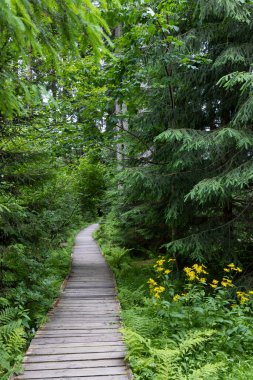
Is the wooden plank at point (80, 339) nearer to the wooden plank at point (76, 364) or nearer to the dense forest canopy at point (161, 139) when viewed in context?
the dense forest canopy at point (161, 139)

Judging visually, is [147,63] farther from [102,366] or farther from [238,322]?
[102,366]

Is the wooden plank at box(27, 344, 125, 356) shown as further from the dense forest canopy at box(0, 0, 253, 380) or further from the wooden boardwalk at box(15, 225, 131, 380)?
the dense forest canopy at box(0, 0, 253, 380)

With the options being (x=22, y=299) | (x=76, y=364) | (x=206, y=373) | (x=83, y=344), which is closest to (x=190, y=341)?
(x=206, y=373)

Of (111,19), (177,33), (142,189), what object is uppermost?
(177,33)

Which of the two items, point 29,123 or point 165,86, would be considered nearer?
point 29,123

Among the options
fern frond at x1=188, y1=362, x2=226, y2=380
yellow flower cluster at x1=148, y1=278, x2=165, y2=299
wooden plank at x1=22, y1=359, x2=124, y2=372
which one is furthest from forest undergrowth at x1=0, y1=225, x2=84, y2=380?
fern frond at x1=188, y1=362, x2=226, y2=380

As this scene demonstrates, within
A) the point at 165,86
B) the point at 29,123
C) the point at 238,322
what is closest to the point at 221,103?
the point at 165,86

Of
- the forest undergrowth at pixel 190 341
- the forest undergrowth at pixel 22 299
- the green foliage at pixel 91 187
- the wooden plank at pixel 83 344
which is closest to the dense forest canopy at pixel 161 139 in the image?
the forest undergrowth at pixel 22 299

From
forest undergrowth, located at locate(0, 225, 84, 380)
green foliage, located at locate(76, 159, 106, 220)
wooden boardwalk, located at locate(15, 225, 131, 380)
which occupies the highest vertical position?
green foliage, located at locate(76, 159, 106, 220)

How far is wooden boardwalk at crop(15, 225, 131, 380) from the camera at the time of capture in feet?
14.1

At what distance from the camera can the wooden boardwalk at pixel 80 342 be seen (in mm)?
4305

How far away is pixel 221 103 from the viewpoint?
8.04 m

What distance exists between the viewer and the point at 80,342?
17.2ft

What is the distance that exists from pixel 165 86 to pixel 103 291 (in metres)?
5.56
